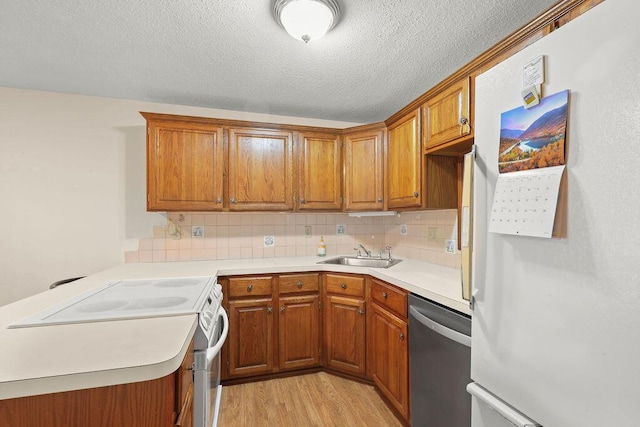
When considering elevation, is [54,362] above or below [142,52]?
below

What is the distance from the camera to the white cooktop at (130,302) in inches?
39.6

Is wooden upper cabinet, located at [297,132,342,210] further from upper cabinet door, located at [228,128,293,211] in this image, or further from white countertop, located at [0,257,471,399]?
white countertop, located at [0,257,471,399]

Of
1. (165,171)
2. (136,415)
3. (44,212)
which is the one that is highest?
(165,171)

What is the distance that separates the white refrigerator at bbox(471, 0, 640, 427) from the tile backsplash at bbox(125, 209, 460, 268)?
1.33 metres

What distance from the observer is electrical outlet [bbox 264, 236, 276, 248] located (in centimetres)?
278

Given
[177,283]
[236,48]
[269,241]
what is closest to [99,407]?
[177,283]

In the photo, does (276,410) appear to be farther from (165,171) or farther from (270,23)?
(270,23)

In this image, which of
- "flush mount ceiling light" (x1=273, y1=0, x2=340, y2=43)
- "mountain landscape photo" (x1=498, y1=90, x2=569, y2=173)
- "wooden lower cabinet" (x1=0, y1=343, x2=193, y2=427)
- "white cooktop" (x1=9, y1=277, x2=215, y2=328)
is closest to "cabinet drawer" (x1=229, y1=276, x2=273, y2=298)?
"white cooktop" (x1=9, y1=277, x2=215, y2=328)

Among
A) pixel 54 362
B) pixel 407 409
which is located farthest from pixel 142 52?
pixel 407 409

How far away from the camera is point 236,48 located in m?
1.75

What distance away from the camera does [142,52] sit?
180 centimetres

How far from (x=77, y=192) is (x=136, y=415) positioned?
2.36 m

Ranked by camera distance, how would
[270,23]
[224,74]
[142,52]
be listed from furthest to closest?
[224,74] → [142,52] → [270,23]

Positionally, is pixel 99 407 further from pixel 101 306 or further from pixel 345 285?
A: pixel 345 285
